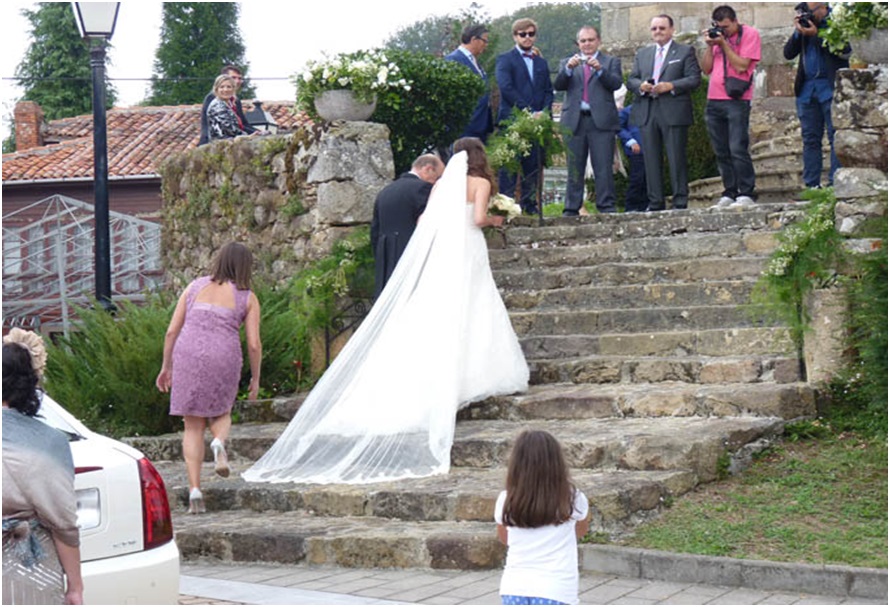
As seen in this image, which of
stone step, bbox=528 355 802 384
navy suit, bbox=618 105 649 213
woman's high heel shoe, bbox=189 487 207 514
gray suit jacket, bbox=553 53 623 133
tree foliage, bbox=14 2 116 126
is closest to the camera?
woman's high heel shoe, bbox=189 487 207 514

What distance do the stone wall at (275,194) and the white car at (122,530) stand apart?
6626 mm

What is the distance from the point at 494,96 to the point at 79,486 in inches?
439

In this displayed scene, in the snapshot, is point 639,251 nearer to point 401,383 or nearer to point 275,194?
point 401,383

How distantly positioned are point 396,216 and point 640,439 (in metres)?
3.23

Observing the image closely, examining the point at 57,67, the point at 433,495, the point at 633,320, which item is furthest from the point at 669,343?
the point at 57,67

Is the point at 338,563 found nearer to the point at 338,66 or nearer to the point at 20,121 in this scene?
the point at 338,66

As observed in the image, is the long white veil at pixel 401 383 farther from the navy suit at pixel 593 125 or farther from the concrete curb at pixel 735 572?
the navy suit at pixel 593 125

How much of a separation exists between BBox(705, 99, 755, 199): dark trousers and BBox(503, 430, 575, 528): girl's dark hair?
7.89 m

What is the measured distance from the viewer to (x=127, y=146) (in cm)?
3759

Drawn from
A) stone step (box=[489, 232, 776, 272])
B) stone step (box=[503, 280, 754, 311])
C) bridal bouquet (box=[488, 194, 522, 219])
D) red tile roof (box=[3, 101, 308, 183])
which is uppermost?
red tile roof (box=[3, 101, 308, 183])

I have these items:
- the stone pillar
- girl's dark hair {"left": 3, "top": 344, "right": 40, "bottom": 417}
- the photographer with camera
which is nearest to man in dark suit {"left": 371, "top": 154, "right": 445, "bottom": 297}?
the photographer with camera

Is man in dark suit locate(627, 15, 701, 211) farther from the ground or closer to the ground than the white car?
farther from the ground

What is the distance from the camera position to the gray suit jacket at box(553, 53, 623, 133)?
42.9 ft

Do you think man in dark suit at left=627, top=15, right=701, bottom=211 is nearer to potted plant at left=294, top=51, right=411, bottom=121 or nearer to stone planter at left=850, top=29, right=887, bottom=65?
potted plant at left=294, top=51, right=411, bottom=121
